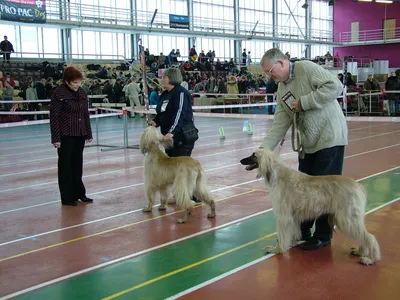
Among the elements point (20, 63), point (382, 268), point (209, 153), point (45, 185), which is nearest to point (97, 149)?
point (209, 153)

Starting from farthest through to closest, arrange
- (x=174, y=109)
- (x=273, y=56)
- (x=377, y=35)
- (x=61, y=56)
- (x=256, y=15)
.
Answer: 1. (x=377, y=35)
2. (x=256, y=15)
3. (x=61, y=56)
4. (x=174, y=109)
5. (x=273, y=56)

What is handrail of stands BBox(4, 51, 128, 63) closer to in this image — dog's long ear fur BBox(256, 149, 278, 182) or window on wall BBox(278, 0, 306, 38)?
window on wall BBox(278, 0, 306, 38)

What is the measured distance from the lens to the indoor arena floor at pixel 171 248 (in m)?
3.91

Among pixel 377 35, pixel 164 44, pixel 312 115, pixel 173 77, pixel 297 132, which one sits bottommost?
pixel 297 132

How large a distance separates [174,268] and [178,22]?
33271 millimetres

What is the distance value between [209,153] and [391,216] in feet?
20.5

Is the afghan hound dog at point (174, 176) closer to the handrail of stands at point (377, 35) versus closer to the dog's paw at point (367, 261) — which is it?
the dog's paw at point (367, 261)

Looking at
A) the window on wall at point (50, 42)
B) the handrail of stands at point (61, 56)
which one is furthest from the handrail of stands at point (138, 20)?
the handrail of stands at point (61, 56)

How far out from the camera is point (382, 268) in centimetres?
424

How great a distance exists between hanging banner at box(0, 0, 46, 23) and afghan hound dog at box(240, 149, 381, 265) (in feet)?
71.4

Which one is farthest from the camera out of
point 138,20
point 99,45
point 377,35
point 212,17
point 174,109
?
point 377,35

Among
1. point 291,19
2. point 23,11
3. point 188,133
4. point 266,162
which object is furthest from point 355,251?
point 291,19

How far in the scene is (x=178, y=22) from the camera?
3600 cm

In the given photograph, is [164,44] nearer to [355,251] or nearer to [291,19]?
[291,19]
